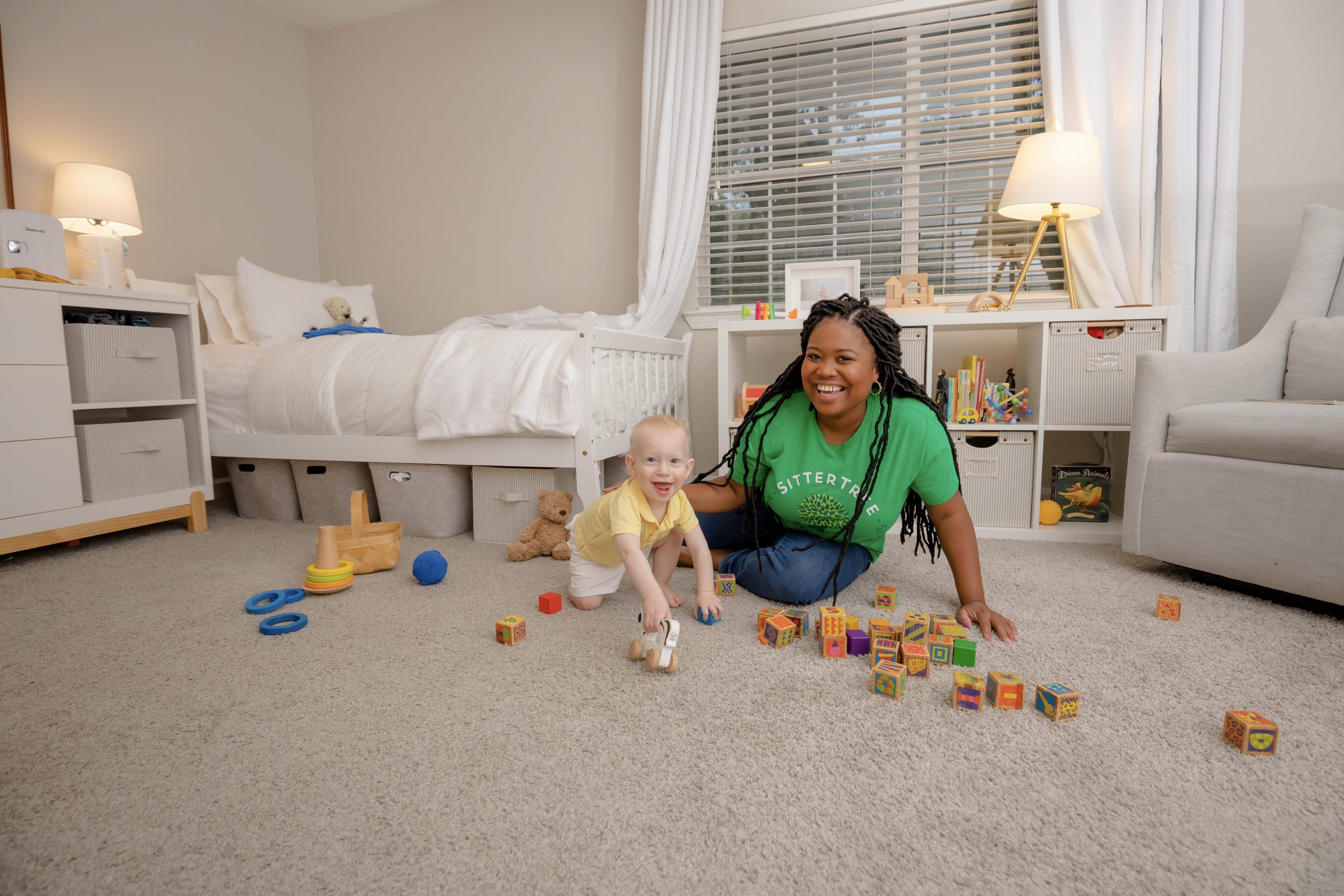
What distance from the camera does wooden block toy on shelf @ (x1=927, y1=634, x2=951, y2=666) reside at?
125cm

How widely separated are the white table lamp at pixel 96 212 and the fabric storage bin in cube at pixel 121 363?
14.0 inches

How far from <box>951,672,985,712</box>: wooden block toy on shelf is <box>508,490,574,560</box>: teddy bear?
1188 mm

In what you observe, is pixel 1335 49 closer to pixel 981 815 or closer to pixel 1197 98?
pixel 1197 98

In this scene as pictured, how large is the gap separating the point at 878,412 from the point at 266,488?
229cm

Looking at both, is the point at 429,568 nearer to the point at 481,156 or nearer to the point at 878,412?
the point at 878,412

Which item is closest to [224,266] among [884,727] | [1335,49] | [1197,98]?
[884,727]

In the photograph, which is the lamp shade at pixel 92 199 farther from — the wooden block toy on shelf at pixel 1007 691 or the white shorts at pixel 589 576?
the wooden block toy on shelf at pixel 1007 691

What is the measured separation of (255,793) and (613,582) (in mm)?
836

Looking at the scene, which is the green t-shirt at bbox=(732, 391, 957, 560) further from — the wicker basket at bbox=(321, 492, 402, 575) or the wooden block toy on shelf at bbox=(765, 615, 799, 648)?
the wicker basket at bbox=(321, 492, 402, 575)

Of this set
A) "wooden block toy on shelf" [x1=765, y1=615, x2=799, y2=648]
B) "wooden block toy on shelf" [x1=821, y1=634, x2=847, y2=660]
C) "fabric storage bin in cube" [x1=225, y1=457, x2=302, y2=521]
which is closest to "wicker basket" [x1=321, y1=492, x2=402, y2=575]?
"fabric storage bin in cube" [x1=225, y1=457, x2=302, y2=521]

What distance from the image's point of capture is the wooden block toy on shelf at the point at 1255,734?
37.4 inches

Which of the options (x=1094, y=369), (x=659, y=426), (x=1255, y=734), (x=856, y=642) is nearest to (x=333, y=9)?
(x=659, y=426)

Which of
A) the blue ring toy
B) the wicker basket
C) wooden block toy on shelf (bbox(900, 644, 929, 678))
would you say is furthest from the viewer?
the wicker basket

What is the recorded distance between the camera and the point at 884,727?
3.43 feet
